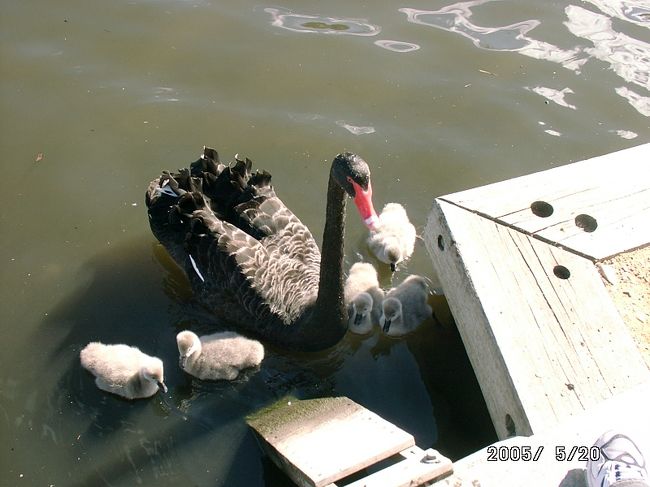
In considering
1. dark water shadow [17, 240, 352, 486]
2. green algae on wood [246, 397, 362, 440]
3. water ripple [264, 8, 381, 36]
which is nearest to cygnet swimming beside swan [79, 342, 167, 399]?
dark water shadow [17, 240, 352, 486]

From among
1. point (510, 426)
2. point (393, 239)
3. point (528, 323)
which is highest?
point (528, 323)

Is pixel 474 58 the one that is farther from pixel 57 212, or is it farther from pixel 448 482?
pixel 448 482

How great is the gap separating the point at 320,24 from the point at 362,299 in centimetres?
361

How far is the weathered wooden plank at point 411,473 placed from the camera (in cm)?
310

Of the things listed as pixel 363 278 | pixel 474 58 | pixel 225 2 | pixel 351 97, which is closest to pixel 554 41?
pixel 474 58

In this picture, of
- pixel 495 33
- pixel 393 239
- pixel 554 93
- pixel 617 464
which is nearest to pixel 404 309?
pixel 393 239

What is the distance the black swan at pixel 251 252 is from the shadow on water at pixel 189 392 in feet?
0.76

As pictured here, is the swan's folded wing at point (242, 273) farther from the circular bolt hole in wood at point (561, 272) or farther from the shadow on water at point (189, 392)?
the circular bolt hole in wood at point (561, 272)

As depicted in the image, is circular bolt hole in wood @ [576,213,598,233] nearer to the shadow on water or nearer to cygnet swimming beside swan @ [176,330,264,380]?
the shadow on water

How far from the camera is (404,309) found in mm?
4770

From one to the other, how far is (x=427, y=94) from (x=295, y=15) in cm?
173

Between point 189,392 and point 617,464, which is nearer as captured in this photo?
point 617,464

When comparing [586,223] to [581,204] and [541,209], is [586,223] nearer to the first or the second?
[581,204]

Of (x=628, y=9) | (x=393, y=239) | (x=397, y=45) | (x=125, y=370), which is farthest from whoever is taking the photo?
(x=628, y=9)
